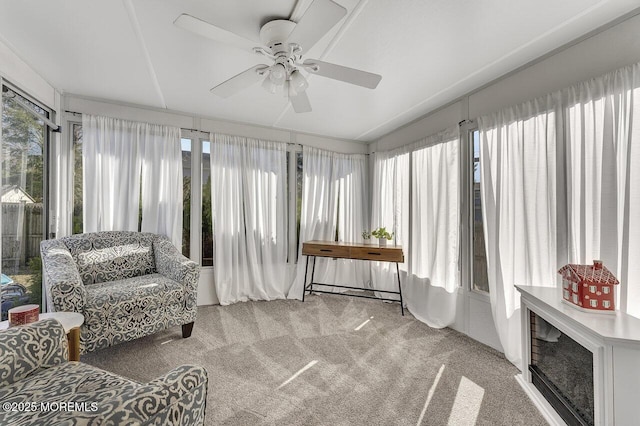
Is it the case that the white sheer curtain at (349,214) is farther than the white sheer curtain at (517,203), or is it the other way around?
the white sheer curtain at (349,214)

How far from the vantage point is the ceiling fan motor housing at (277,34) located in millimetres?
1577

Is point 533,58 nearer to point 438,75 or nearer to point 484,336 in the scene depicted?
point 438,75

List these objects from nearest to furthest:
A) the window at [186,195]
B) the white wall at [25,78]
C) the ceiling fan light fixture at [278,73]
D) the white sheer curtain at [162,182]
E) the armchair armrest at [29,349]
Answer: the armchair armrest at [29,349], the ceiling fan light fixture at [278,73], the white wall at [25,78], the white sheer curtain at [162,182], the window at [186,195]

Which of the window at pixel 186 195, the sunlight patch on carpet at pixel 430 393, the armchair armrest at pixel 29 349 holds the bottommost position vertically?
the sunlight patch on carpet at pixel 430 393

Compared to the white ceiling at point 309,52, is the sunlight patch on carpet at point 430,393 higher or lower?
lower

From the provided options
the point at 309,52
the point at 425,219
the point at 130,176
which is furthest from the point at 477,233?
the point at 130,176

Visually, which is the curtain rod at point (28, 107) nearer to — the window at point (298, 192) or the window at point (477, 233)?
the window at point (298, 192)

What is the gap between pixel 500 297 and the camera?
7.50 ft

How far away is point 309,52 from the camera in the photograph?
205 centimetres

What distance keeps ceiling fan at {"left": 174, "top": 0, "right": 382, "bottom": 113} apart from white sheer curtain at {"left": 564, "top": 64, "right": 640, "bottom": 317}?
1.40 meters

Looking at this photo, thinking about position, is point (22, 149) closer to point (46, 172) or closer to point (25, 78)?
point (46, 172)

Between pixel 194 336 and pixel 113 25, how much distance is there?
8.36 feet

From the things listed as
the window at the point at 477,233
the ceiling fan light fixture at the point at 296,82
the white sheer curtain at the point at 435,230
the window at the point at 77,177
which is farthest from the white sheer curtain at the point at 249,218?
the window at the point at 477,233

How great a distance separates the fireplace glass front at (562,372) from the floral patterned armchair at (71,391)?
179 cm
